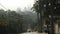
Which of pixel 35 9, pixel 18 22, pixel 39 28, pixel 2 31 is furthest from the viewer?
pixel 18 22

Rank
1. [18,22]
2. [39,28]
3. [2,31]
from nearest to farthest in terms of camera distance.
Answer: [2,31]
[39,28]
[18,22]

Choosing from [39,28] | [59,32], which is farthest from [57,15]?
[39,28]

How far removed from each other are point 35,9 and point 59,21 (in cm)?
701

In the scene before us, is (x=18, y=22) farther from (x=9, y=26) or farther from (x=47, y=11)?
(x=47, y=11)

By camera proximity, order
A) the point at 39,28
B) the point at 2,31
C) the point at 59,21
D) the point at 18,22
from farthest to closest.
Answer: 1. the point at 18,22
2. the point at 39,28
3. the point at 2,31
4. the point at 59,21

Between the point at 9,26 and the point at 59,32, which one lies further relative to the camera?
the point at 9,26

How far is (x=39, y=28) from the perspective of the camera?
2802 cm

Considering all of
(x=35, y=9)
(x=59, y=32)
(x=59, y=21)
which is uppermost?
(x=35, y=9)

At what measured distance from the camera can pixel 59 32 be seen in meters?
24.7

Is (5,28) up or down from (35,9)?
down

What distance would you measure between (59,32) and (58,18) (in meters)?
1.99

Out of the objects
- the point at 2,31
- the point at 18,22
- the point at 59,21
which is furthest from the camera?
the point at 18,22

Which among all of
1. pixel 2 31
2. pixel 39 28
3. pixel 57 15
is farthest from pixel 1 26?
pixel 57 15

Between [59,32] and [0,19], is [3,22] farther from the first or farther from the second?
[59,32]
